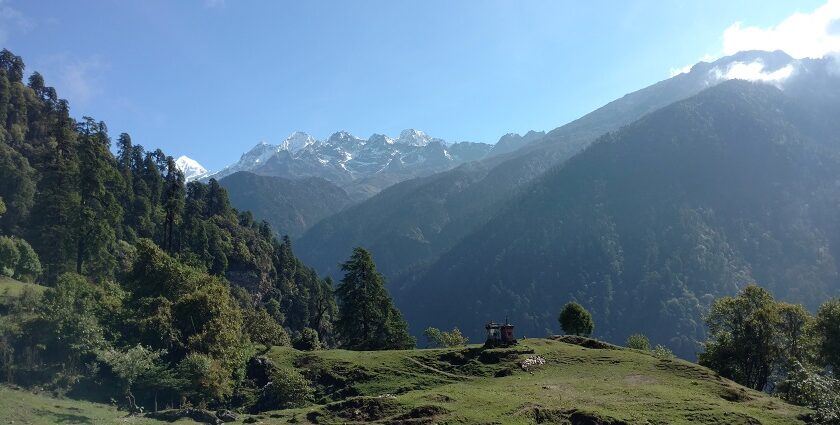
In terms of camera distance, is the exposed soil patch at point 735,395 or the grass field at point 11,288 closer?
the exposed soil patch at point 735,395

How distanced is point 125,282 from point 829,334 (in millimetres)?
89100

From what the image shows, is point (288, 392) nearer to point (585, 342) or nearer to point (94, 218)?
point (585, 342)

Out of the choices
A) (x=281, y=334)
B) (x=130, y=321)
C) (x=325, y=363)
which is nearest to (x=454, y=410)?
(x=325, y=363)

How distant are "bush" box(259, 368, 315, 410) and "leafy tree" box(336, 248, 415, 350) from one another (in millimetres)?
33276

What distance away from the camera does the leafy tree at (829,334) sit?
67.6 meters

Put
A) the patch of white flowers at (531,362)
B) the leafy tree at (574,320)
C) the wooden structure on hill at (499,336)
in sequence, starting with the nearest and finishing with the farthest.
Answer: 1. the patch of white flowers at (531,362)
2. the wooden structure on hill at (499,336)
3. the leafy tree at (574,320)

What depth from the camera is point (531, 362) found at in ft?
193

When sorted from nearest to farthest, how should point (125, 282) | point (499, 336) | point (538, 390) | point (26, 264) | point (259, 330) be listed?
point (538, 390) < point (499, 336) < point (125, 282) < point (259, 330) < point (26, 264)

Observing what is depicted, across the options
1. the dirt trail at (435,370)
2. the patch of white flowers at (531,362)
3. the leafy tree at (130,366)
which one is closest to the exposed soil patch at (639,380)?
the patch of white flowers at (531,362)

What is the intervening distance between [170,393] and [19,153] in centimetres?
8919

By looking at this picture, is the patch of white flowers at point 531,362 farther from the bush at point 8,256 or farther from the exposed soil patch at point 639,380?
the bush at point 8,256

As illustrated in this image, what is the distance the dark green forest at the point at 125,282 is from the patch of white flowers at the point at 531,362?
999 inches

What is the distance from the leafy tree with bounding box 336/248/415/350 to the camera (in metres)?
91.9

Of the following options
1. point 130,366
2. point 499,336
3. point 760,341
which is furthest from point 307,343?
point 760,341
